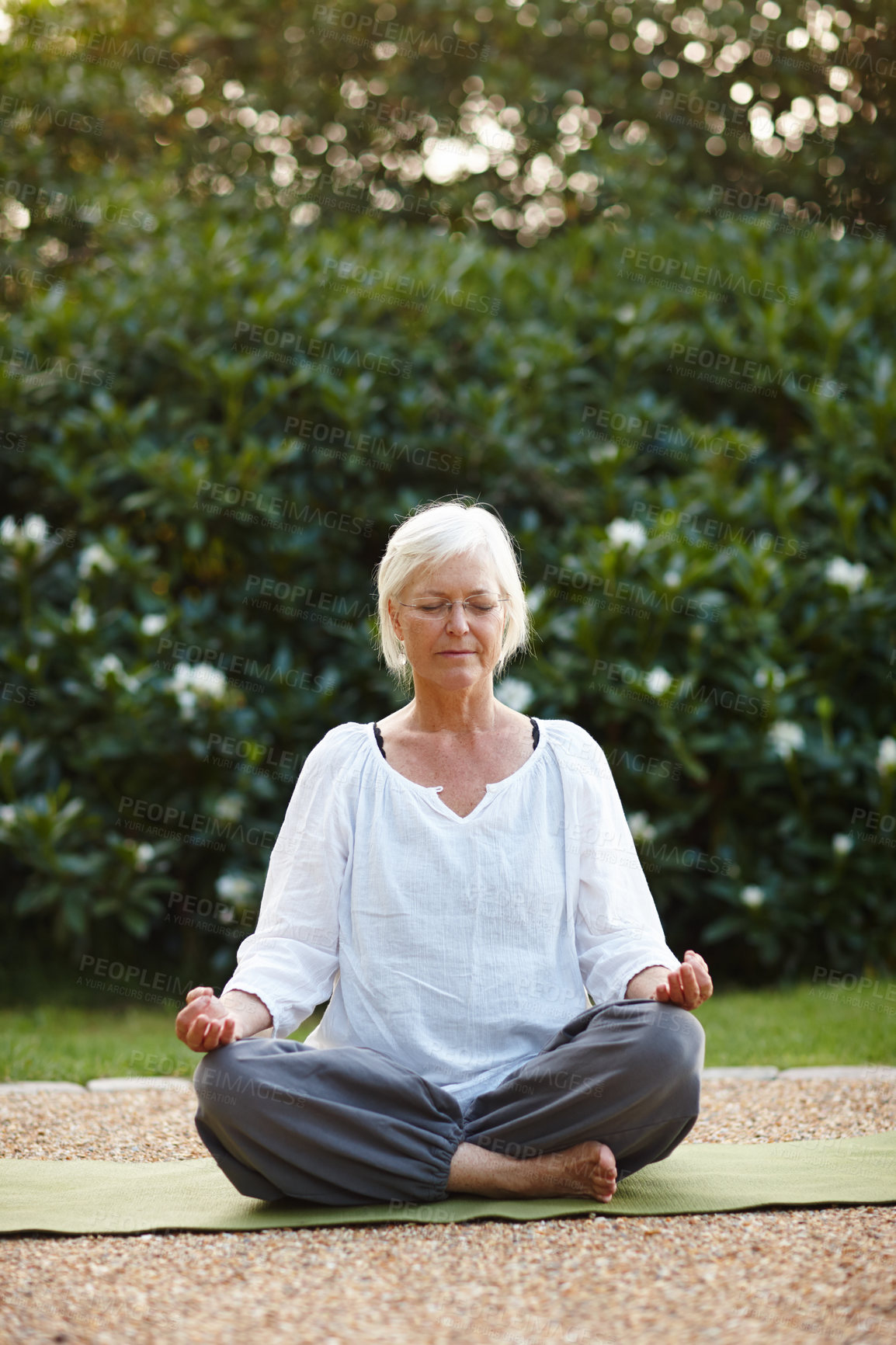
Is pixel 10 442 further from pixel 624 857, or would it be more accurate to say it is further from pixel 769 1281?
pixel 769 1281

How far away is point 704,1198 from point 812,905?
2700 mm

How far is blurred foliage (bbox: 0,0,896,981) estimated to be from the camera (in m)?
5.22

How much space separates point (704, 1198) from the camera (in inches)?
108

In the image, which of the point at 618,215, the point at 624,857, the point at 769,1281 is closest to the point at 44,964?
the point at 624,857

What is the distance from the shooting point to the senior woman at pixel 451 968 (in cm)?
266

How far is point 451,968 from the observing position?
282cm

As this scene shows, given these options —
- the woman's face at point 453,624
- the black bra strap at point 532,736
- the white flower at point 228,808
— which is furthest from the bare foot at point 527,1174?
the white flower at point 228,808

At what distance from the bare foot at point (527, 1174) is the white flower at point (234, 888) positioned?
252 cm

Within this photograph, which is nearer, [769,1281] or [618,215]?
[769,1281]

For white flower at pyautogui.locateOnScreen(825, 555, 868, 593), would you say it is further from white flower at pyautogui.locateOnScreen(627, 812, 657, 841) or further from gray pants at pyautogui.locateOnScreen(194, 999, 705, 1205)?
gray pants at pyautogui.locateOnScreen(194, 999, 705, 1205)

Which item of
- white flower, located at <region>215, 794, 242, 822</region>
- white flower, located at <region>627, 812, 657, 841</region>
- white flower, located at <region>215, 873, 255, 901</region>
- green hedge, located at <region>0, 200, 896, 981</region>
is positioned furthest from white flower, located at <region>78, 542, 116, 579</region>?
white flower, located at <region>627, 812, 657, 841</region>

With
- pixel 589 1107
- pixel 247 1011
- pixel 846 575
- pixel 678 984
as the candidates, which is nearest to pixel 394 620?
pixel 247 1011

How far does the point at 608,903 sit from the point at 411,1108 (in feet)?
1.98

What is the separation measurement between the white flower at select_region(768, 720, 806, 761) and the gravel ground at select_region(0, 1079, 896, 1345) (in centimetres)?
260
